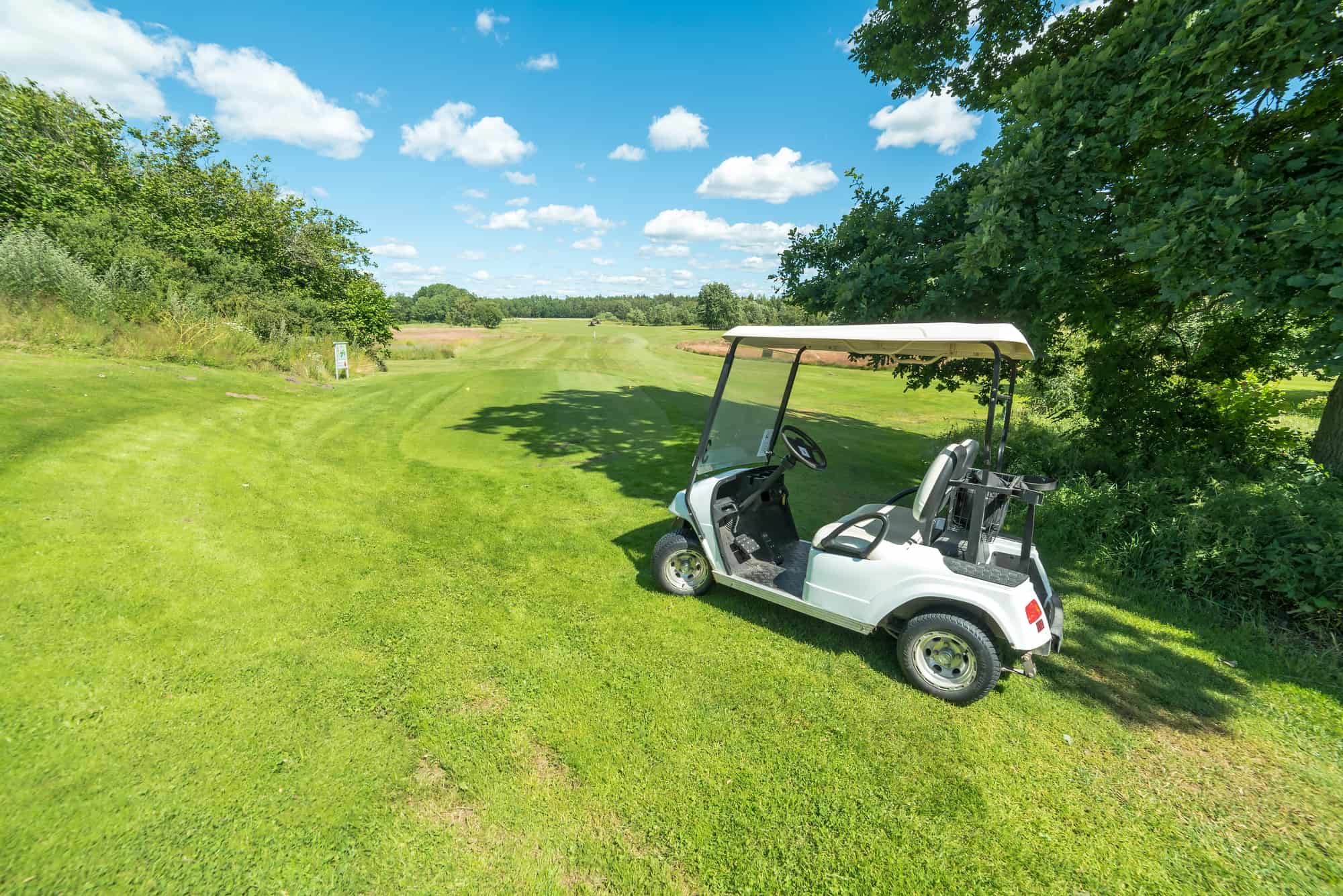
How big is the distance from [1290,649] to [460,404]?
567 inches

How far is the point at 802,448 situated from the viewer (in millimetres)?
4859

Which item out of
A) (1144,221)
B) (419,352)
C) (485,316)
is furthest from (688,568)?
(485,316)

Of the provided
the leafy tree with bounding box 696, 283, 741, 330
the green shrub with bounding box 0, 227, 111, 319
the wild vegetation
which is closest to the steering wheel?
the wild vegetation

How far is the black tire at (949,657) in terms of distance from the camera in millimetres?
3131

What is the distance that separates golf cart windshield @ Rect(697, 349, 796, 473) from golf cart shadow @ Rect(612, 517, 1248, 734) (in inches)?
49.7

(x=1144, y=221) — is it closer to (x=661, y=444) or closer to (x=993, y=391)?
(x=993, y=391)

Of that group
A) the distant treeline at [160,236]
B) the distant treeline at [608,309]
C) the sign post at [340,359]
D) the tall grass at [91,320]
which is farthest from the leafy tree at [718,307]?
the tall grass at [91,320]

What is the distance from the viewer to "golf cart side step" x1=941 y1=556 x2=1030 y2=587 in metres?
3.09

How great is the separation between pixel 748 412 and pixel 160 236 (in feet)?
80.1

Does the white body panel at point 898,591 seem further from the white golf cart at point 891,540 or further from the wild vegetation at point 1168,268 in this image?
the wild vegetation at point 1168,268

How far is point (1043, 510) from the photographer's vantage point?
20.3 ft

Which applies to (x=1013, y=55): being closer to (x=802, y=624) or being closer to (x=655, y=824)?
(x=802, y=624)

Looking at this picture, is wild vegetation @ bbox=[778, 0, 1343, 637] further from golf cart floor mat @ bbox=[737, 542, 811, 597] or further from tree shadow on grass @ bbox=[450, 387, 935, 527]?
golf cart floor mat @ bbox=[737, 542, 811, 597]

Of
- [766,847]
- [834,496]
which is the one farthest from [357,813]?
[834,496]
